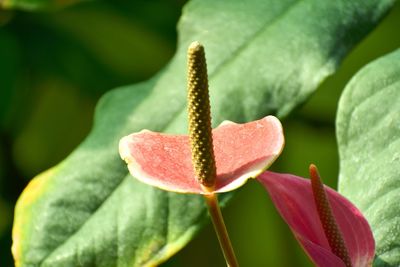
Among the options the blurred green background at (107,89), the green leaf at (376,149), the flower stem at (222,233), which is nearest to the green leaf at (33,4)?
the blurred green background at (107,89)

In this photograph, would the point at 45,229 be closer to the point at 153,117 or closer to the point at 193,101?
the point at 153,117

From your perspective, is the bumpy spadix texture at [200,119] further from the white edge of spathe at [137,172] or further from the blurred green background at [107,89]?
the blurred green background at [107,89]

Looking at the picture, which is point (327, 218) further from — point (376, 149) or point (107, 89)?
point (107, 89)

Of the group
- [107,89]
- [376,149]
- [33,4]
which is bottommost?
[107,89]

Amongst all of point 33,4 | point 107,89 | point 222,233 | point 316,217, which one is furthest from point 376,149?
point 107,89

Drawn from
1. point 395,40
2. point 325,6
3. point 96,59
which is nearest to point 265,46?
point 325,6

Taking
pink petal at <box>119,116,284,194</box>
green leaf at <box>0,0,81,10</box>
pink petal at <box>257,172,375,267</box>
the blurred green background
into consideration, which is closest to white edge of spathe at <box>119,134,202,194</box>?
pink petal at <box>119,116,284,194</box>
